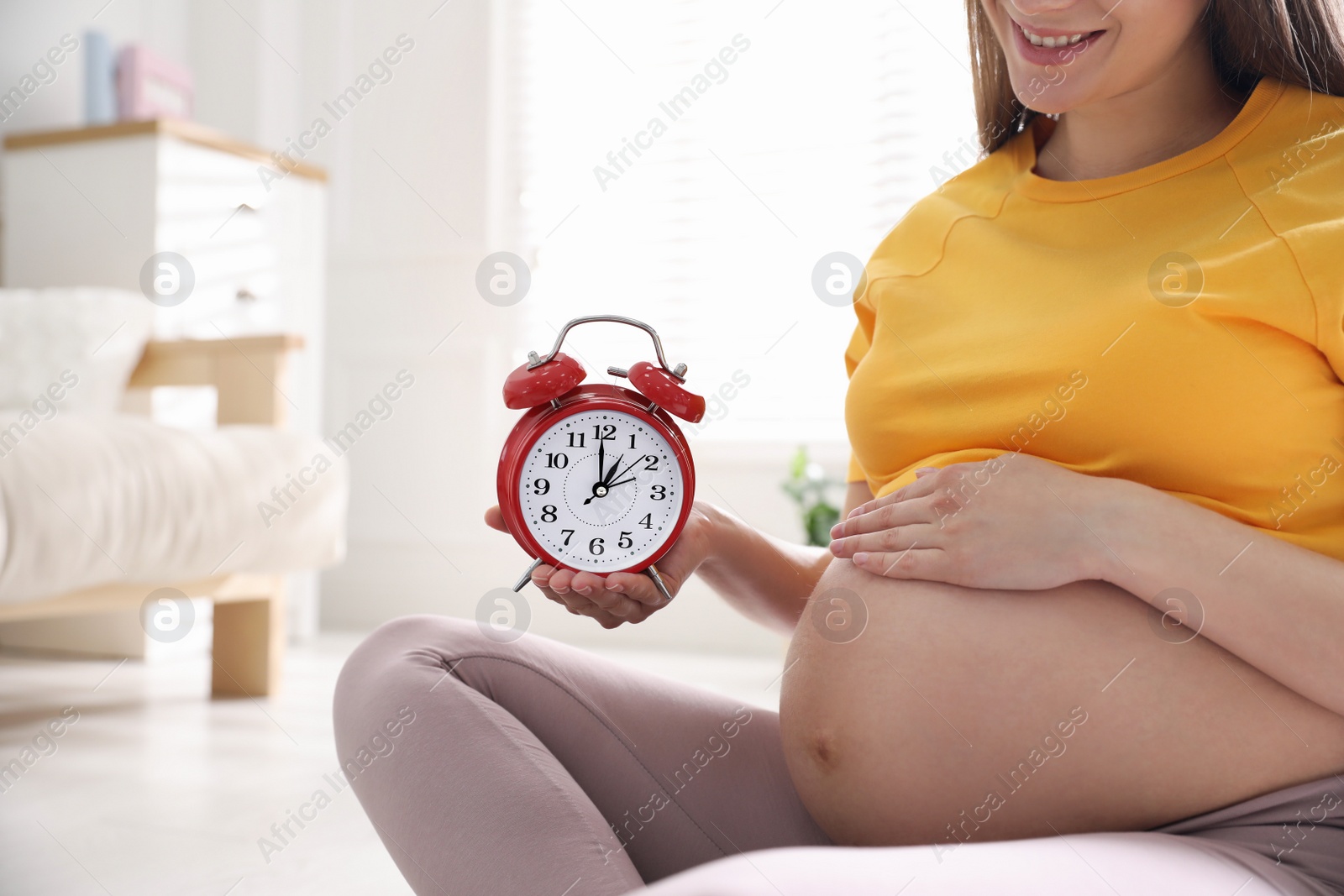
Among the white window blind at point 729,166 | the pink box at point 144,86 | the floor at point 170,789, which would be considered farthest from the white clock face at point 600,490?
the pink box at point 144,86

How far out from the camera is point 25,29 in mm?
3438

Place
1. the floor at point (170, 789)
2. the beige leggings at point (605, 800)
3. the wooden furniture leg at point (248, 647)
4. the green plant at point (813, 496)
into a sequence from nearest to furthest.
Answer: the beige leggings at point (605, 800), the floor at point (170, 789), the wooden furniture leg at point (248, 647), the green plant at point (813, 496)

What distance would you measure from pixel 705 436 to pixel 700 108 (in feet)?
3.47

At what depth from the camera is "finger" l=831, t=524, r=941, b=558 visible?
760mm

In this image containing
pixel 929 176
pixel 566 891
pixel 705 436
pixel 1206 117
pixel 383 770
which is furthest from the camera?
pixel 705 436

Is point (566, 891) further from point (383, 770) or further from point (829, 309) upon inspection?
point (829, 309)

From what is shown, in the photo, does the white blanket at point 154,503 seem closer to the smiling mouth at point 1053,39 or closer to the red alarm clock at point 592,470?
the red alarm clock at point 592,470

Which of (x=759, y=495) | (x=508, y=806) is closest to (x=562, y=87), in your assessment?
(x=759, y=495)

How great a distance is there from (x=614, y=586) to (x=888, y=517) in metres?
0.21

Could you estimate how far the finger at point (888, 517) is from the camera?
77 centimetres

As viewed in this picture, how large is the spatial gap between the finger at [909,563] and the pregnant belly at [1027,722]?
0.01 meters

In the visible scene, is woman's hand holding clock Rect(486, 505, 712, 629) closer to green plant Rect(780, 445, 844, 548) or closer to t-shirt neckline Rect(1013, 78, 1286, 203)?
t-shirt neckline Rect(1013, 78, 1286, 203)

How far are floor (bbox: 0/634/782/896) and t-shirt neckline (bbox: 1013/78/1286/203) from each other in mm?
1117

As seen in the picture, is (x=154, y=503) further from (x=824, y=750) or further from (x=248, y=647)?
(x=824, y=750)
